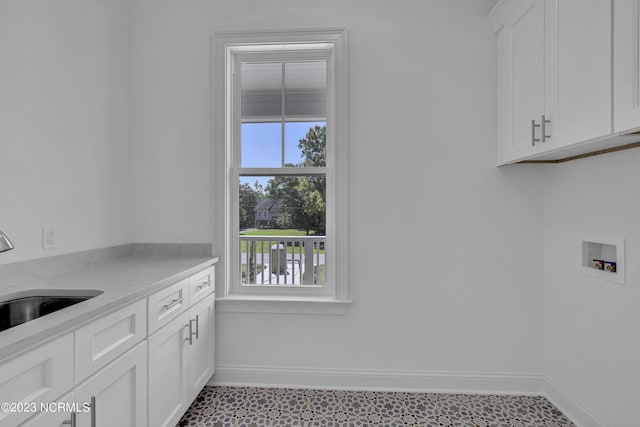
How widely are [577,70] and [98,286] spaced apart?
7.62ft

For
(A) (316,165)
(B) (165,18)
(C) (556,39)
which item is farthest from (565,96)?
(B) (165,18)

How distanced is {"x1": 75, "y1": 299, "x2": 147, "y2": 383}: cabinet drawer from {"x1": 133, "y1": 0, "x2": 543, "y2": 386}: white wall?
101 cm

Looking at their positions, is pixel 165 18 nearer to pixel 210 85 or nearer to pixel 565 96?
pixel 210 85

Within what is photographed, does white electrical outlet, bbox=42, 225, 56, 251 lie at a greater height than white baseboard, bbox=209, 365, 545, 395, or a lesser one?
greater

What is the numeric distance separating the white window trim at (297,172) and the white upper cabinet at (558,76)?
1029 millimetres

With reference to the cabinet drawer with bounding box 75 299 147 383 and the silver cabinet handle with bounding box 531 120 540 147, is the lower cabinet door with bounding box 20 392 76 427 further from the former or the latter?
the silver cabinet handle with bounding box 531 120 540 147

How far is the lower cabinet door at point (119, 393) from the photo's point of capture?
1185mm

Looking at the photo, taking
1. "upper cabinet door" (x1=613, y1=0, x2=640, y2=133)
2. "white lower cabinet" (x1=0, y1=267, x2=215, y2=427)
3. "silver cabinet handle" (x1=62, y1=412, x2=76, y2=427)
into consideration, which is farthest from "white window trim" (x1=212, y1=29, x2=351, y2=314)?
"upper cabinet door" (x1=613, y1=0, x2=640, y2=133)

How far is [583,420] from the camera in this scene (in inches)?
76.7

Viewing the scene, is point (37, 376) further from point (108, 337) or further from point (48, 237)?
point (48, 237)

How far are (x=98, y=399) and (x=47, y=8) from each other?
191 cm

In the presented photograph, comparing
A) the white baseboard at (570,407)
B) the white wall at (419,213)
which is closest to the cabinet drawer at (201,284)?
the white wall at (419,213)

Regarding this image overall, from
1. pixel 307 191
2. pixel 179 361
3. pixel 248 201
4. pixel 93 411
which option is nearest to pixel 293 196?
pixel 307 191

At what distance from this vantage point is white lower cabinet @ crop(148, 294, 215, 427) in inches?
63.4
